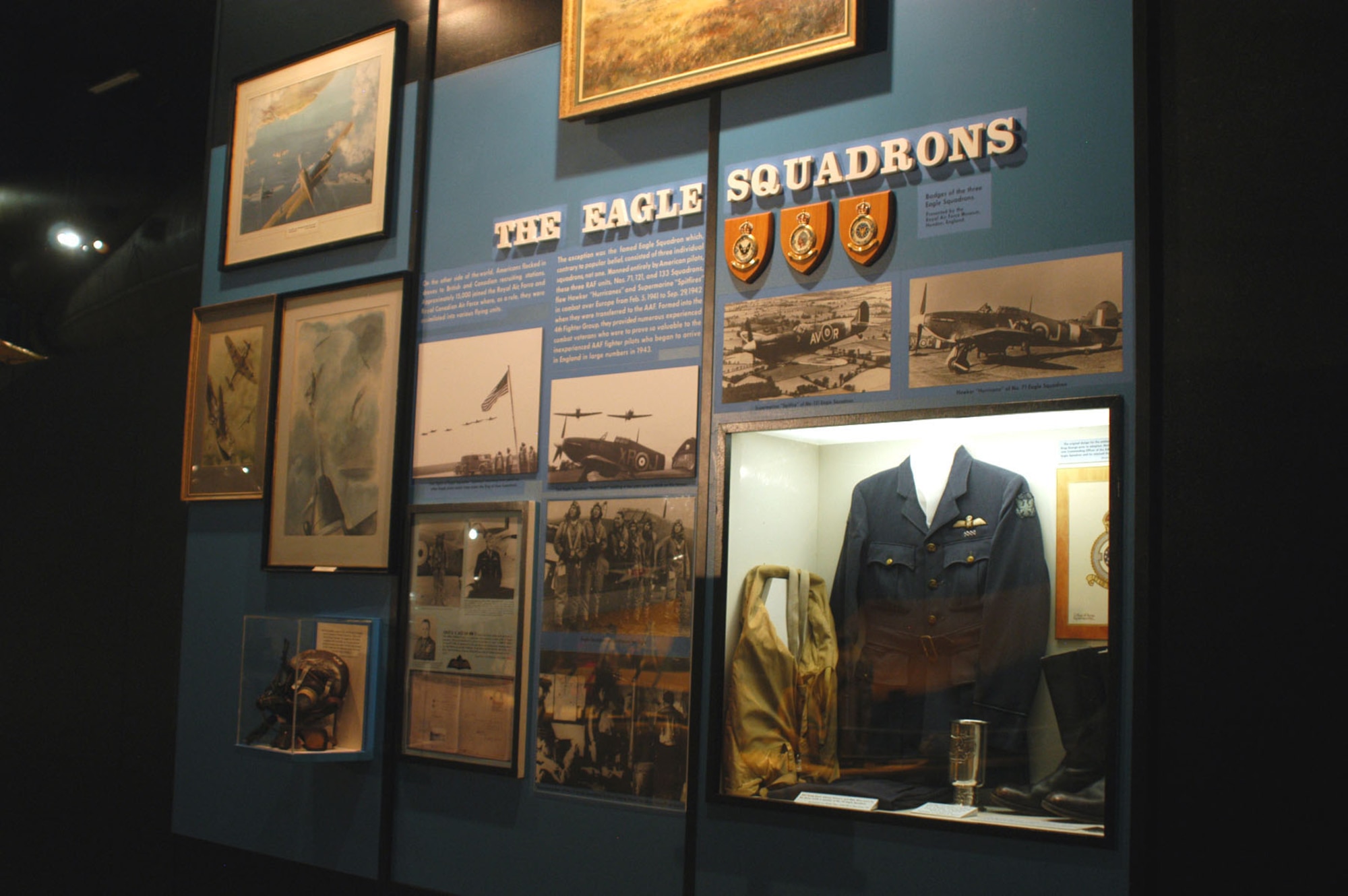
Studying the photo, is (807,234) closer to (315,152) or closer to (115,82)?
(315,152)

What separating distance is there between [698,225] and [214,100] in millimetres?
2621

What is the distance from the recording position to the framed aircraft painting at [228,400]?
444 centimetres

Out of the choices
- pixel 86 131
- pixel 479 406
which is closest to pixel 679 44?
pixel 479 406

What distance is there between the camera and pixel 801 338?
3.20 metres

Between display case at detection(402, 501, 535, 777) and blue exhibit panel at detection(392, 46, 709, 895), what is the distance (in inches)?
2.2

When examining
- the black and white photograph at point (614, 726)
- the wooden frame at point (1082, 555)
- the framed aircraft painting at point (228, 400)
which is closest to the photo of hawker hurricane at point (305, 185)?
the framed aircraft painting at point (228, 400)

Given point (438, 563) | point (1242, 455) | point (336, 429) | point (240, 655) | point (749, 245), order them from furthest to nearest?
point (240, 655) < point (336, 429) < point (438, 563) < point (749, 245) < point (1242, 455)

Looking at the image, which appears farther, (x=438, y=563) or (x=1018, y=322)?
(x=438, y=563)

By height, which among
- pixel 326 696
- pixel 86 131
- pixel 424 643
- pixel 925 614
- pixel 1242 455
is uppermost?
pixel 86 131

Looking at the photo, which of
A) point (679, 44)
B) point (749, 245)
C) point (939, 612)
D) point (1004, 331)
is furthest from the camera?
point (679, 44)

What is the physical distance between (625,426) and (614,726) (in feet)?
2.90

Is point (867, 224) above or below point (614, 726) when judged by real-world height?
above

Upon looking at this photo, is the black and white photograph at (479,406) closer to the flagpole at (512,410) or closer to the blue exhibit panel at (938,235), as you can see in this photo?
the flagpole at (512,410)

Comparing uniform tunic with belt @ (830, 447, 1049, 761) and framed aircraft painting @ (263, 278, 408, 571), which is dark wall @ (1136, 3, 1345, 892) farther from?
framed aircraft painting @ (263, 278, 408, 571)
